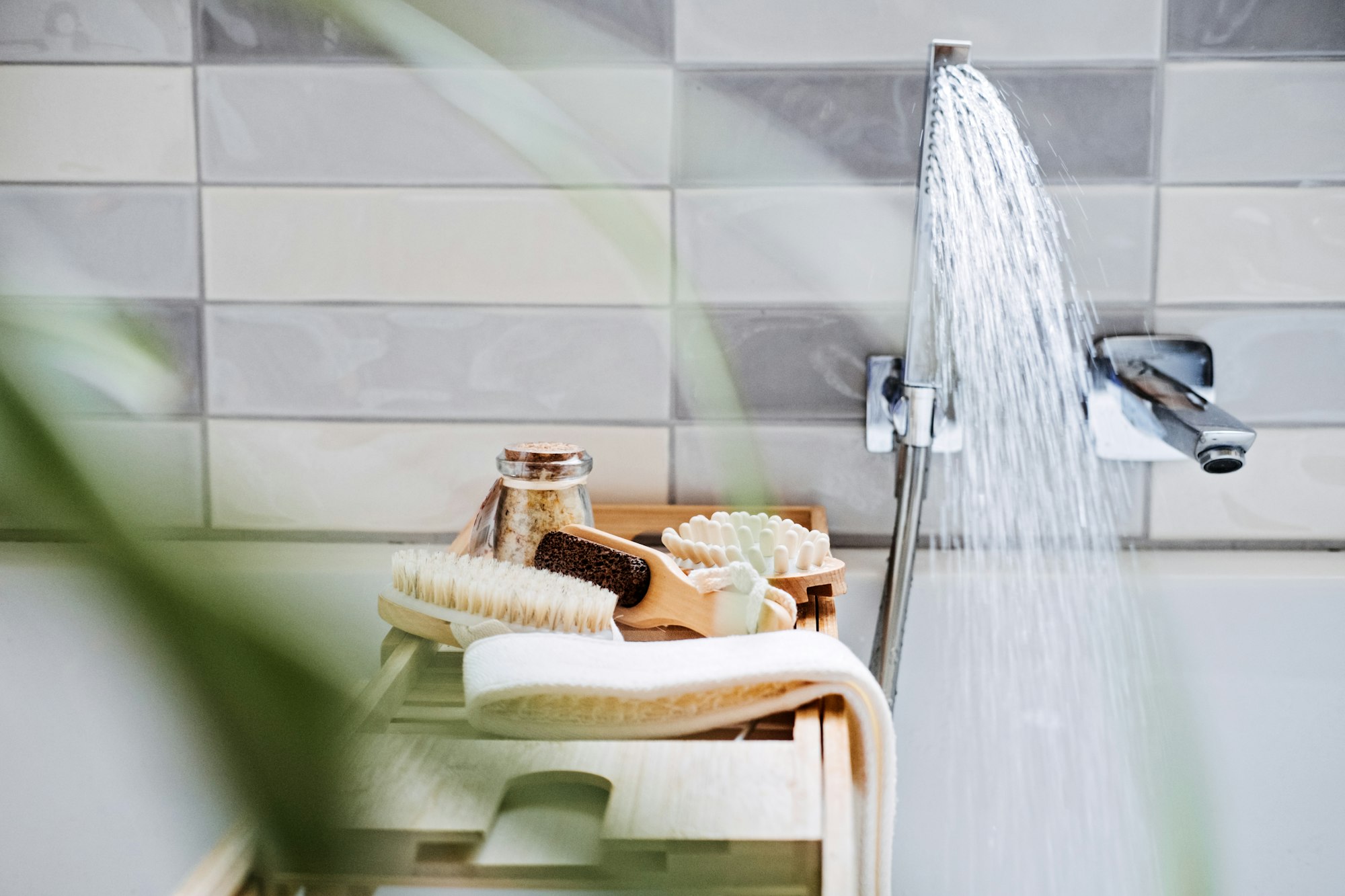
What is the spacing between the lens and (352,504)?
1.07 m

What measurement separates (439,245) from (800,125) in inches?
14.7

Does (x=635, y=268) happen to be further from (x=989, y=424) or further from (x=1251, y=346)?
(x=1251, y=346)

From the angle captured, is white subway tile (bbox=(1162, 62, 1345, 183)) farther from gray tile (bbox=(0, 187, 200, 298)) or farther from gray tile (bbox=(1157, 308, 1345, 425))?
gray tile (bbox=(0, 187, 200, 298))

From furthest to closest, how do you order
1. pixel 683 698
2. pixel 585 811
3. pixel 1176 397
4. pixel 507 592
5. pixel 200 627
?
pixel 1176 397 → pixel 507 592 → pixel 683 698 → pixel 585 811 → pixel 200 627

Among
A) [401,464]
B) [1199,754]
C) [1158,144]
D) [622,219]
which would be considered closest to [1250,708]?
[1199,754]

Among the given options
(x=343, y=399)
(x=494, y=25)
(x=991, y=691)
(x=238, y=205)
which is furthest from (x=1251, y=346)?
(x=238, y=205)

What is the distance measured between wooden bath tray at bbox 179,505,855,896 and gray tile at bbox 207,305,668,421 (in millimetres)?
515

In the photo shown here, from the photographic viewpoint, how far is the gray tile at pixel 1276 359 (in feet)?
3.32

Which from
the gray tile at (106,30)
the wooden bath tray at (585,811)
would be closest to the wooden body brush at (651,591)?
the wooden bath tray at (585,811)

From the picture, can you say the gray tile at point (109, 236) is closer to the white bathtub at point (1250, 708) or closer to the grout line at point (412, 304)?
the grout line at point (412, 304)

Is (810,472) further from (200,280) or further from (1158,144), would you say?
(200,280)

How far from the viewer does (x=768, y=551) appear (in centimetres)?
75

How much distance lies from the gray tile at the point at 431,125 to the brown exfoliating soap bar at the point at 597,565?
0.45m

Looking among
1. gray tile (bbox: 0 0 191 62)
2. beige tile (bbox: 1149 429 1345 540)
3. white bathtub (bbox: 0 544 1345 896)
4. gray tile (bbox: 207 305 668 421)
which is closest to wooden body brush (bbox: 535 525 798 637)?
white bathtub (bbox: 0 544 1345 896)
